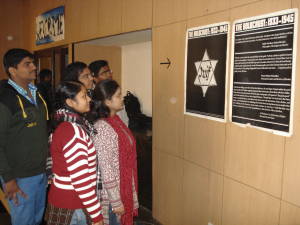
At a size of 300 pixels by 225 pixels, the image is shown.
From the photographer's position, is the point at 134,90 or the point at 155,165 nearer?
the point at 155,165

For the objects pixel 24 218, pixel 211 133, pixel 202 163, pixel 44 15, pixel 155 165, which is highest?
pixel 44 15

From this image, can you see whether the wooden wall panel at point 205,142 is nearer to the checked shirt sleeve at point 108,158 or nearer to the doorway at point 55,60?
the checked shirt sleeve at point 108,158

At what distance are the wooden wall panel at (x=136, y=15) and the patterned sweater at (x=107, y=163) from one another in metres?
1.43

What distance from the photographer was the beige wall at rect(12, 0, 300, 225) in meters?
1.68

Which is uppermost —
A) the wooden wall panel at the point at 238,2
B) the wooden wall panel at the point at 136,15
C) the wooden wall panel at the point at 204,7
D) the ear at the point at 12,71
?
the wooden wall panel at the point at 136,15

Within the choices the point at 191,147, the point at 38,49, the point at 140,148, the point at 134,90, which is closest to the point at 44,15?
the point at 38,49

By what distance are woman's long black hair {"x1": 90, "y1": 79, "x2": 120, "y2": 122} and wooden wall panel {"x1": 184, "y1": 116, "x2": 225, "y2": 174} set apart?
81 cm

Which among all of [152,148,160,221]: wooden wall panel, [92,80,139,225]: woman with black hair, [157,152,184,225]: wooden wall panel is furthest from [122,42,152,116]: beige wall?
[92,80,139,225]: woman with black hair

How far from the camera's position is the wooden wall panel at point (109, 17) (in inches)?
128

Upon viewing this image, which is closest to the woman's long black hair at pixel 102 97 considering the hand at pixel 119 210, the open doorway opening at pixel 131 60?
the hand at pixel 119 210

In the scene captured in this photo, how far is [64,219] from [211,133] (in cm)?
119

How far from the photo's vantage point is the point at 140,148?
10.9 ft

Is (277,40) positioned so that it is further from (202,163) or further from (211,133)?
(202,163)

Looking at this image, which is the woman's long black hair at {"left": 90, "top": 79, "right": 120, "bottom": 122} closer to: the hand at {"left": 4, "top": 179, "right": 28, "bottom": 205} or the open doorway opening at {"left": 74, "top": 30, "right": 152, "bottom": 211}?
the hand at {"left": 4, "top": 179, "right": 28, "bottom": 205}
